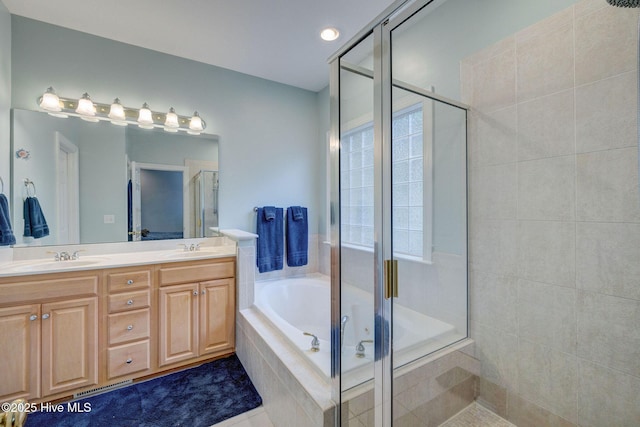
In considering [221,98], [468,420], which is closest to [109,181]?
[221,98]

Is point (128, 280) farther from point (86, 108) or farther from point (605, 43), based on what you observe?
point (605, 43)

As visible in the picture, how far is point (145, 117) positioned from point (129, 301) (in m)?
1.58

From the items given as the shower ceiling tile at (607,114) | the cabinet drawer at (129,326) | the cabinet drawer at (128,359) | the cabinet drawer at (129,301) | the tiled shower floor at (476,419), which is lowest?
the tiled shower floor at (476,419)

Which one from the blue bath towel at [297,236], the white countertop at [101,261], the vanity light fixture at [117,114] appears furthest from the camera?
the blue bath towel at [297,236]

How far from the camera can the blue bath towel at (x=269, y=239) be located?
2.96 meters

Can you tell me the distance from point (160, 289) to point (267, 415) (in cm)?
117

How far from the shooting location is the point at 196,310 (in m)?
2.24

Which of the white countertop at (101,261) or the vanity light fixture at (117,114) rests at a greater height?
the vanity light fixture at (117,114)

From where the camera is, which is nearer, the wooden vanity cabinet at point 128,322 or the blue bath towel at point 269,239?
the wooden vanity cabinet at point 128,322

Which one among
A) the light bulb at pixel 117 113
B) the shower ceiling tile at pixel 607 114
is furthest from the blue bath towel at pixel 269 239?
the shower ceiling tile at pixel 607 114

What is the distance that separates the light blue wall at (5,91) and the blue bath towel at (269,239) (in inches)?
75.2

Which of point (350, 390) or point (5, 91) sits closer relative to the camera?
point (350, 390)

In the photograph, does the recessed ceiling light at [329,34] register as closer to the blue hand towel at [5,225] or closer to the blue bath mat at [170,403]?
the blue hand towel at [5,225]

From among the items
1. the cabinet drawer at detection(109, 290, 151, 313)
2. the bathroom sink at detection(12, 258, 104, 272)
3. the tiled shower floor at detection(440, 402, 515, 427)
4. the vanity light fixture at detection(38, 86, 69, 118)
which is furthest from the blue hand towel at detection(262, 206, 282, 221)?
the tiled shower floor at detection(440, 402, 515, 427)
